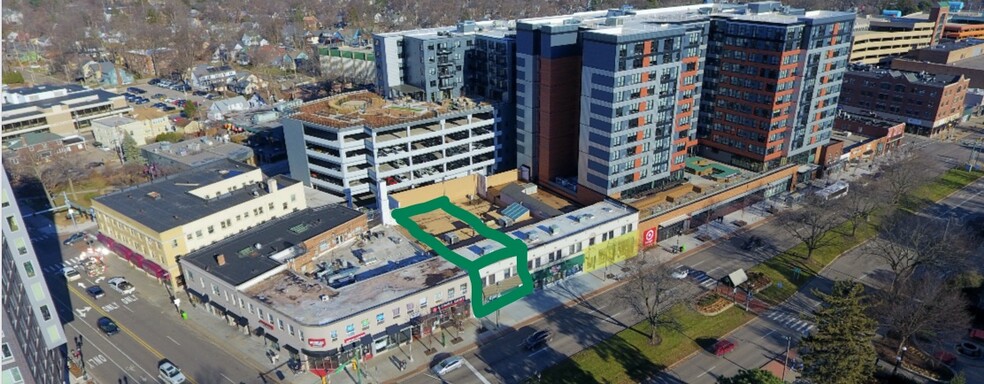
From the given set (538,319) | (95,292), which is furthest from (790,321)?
(95,292)

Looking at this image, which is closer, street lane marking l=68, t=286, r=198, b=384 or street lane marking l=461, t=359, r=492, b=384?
street lane marking l=461, t=359, r=492, b=384

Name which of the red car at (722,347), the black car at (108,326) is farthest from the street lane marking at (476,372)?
the black car at (108,326)

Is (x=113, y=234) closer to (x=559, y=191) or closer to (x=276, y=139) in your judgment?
(x=276, y=139)

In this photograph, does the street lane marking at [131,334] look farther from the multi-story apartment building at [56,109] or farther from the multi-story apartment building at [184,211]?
the multi-story apartment building at [56,109]

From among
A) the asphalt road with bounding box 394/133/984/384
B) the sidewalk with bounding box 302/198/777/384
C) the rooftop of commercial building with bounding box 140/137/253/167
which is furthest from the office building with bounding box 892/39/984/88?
the rooftop of commercial building with bounding box 140/137/253/167

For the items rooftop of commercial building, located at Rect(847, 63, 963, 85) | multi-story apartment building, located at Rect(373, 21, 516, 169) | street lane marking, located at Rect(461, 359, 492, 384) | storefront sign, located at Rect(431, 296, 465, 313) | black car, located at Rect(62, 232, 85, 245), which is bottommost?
street lane marking, located at Rect(461, 359, 492, 384)

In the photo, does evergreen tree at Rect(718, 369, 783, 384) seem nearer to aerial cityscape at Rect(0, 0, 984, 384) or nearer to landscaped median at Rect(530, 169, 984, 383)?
aerial cityscape at Rect(0, 0, 984, 384)

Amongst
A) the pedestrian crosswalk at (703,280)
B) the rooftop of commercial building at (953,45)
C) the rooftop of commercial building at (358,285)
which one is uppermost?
the rooftop of commercial building at (953,45)
